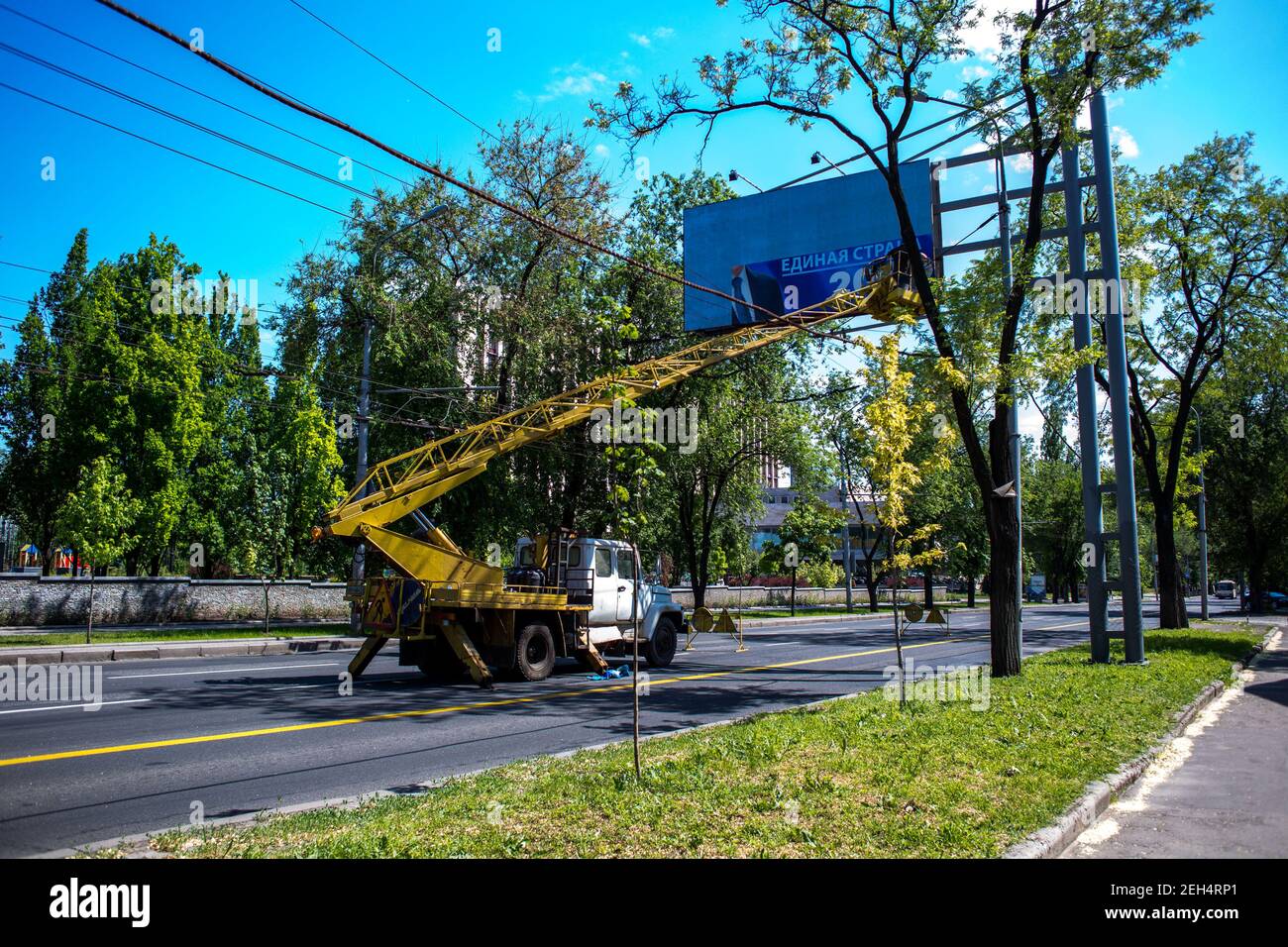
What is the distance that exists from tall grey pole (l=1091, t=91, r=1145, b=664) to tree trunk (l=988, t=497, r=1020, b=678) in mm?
2743

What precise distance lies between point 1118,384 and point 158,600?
2760cm

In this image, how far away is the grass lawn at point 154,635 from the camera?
18.6 meters

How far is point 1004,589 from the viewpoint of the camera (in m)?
12.9

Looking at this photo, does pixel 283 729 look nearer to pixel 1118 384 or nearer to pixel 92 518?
pixel 1118 384

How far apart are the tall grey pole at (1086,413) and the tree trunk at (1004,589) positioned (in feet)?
8.28

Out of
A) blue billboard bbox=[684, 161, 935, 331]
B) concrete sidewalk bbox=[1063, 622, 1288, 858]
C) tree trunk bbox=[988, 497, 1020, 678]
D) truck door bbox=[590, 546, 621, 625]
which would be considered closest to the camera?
concrete sidewalk bbox=[1063, 622, 1288, 858]

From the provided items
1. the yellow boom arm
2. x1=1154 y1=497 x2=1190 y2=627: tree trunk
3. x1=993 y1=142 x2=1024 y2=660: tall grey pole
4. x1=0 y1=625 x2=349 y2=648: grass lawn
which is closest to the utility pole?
x1=993 y1=142 x2=1024 y2=660: tall grey pole

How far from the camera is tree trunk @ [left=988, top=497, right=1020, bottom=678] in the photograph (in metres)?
12.9

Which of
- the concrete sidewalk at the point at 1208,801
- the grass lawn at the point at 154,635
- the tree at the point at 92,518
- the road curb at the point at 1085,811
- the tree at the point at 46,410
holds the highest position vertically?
the tree at the point at 46,410

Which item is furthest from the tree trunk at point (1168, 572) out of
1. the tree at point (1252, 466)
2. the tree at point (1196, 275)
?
the tree at point (1252, 466)

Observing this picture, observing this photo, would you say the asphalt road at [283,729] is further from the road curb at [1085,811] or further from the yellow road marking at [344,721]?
the road curb at [1085,811]

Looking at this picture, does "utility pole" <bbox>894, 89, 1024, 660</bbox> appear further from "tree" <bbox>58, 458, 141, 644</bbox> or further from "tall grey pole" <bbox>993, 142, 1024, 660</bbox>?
"tree" <bbox>58, 458, 141, 644</bbox>

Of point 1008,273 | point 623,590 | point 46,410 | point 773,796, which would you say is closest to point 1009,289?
point 1008,273
